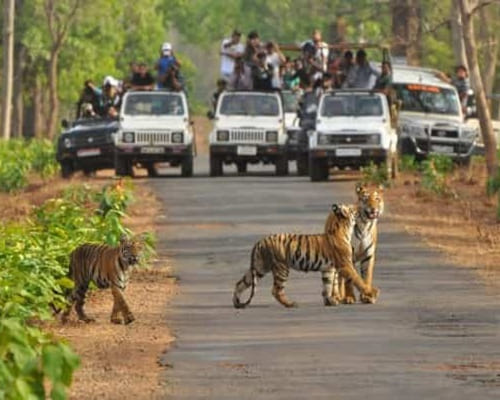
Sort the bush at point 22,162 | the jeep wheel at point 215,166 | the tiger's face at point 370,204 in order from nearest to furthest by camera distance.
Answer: the tiger's face at point 370,204 → the bush at point 22,162 → the jeep wheel at point 215,166

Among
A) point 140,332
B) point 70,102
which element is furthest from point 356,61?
point 70,102

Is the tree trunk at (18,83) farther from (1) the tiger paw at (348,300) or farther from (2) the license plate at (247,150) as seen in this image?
(1) the tiger paw at (348,300)

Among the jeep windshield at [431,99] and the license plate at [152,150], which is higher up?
the jeep windshield at [431,99]

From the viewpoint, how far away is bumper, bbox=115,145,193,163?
149ft

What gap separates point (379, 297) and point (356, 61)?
26.1 meters

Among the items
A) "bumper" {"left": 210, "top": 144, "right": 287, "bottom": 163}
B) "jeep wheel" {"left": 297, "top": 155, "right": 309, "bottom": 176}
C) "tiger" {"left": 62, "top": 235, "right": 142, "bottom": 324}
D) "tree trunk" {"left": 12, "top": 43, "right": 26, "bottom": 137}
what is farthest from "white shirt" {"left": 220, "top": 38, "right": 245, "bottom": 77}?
"tiger" {"left": 62, "top": 235, "right": 142, "bottom": 324}

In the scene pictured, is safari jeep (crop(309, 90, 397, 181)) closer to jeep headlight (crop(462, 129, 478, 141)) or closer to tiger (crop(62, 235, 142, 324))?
jeep headlight (crop(462, 129, 478, 141))

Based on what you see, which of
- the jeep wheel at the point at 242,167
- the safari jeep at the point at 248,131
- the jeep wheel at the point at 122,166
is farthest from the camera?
the jeep wheel at the point at 242,167

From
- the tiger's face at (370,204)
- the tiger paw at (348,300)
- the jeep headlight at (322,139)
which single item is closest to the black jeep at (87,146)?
the jeep headlight at (322,139)

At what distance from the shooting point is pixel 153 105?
46.5 m

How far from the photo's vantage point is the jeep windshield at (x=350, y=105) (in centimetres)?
4344

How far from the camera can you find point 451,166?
44406 millimetres

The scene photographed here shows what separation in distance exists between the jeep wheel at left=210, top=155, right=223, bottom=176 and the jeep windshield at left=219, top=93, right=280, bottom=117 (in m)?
0.93

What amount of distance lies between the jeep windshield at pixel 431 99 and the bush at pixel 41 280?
1457 cm
